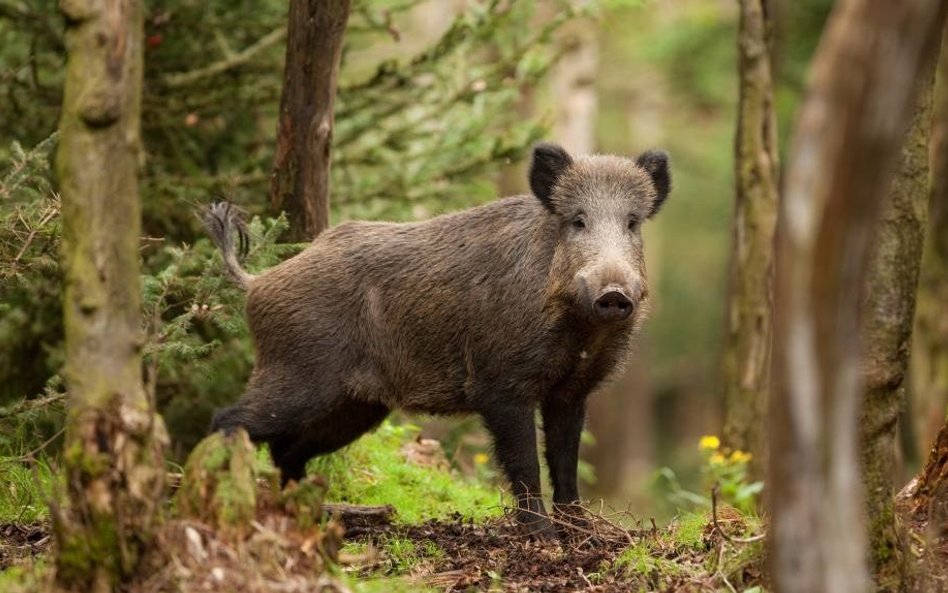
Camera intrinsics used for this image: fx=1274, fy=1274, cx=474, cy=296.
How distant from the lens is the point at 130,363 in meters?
4.23

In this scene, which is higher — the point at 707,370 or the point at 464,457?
the point at 464,457

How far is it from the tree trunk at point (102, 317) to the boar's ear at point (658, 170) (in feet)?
11.3

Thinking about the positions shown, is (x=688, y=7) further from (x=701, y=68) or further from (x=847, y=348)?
(x=847, y=348)

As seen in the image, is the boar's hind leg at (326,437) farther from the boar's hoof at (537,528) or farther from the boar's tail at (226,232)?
the boar's hoof at (537,528)

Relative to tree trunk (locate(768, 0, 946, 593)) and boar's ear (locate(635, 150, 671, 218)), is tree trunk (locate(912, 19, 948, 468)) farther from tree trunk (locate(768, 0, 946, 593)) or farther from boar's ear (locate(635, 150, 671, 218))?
tree trunk (locate(768, 0, 946, 593))

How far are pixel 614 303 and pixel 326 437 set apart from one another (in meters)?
2.00

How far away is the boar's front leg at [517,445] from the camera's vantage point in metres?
6.56

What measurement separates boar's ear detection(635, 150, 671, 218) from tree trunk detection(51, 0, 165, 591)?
3.44 meters

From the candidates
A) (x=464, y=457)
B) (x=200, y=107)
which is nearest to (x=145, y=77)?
(x=200, y=107)

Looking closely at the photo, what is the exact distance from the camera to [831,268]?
314 centimetres

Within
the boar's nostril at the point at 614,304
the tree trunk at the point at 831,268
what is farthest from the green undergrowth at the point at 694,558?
the tree trunk at the point at 831,268

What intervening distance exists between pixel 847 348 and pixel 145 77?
25.3ft

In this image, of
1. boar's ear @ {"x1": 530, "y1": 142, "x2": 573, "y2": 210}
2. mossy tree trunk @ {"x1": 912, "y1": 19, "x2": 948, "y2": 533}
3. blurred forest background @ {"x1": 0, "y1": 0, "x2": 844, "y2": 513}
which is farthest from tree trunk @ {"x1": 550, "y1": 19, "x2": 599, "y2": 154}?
boar's ear @ {"x1": 530, "y1": 142, "x2": 573, "y2": 210}

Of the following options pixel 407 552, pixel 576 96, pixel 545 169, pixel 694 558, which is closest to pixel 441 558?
pixel 407 552
